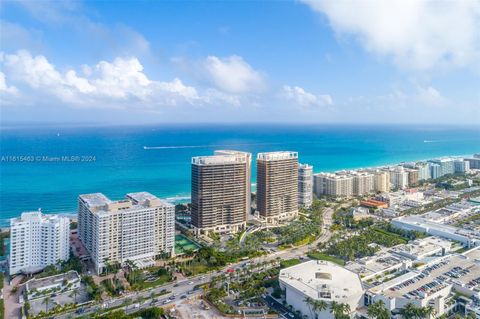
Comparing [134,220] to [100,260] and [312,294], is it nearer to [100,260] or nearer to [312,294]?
[100,260]

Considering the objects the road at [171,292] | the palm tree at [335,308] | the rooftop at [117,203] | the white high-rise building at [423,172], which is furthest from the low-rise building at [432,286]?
the white high-rise building at [423,172]

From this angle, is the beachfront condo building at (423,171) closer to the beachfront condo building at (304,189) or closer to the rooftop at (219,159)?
the beachfront condo building at (304,189)

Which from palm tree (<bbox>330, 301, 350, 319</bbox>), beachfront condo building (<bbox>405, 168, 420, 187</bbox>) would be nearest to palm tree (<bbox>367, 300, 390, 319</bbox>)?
palm tree (<bbox>330, 301, 350, 319</bbox>)

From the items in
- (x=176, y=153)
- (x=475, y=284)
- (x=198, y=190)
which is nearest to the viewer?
(x=475, y=284)

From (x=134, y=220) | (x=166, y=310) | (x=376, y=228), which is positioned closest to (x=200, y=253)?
(x=134, y=220)

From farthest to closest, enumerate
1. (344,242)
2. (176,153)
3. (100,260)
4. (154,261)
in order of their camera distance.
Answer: (176,153)
(344,242)
(154,261)
(100,260)

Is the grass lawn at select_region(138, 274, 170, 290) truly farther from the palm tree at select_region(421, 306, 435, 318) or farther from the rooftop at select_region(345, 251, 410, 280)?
the palm tree at select_region(421, 306, 435, 318)

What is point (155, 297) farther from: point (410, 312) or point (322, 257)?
point (410, 312)

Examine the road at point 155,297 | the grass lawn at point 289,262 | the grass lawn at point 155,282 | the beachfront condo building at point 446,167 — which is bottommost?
the road at point 155,297
